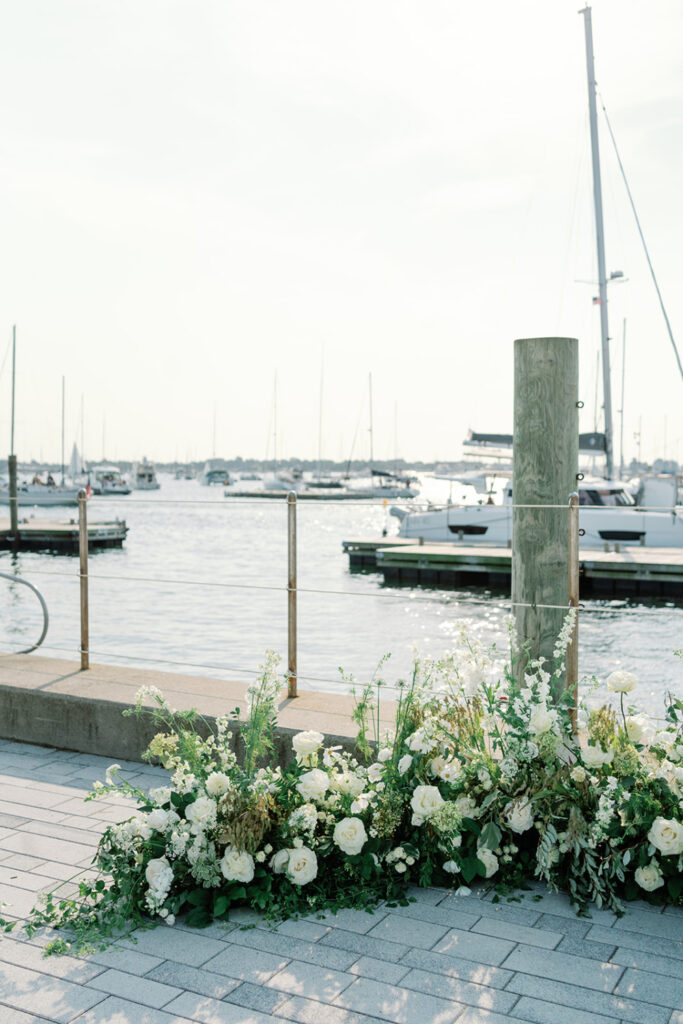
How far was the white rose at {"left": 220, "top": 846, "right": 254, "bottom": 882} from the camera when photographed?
3111 millimetres

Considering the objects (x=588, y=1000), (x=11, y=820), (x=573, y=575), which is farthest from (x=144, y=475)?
(x=588, y=1000)

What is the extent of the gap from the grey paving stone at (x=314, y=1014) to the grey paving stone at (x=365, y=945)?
32 cm

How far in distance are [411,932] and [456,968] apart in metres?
0.27

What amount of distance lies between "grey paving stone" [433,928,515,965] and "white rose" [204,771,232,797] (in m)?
0.90

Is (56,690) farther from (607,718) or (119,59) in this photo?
(119,59)

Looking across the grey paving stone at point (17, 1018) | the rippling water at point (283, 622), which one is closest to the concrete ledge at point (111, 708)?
the grey paving stone at point (17, 1018)

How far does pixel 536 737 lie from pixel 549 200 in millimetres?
21708

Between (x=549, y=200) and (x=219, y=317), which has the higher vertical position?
(x=549, y=200)

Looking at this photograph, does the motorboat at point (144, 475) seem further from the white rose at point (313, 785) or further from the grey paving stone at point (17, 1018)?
the grey paving stone at point (17, 1018)

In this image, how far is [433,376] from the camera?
29.9 meters

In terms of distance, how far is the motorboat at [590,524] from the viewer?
23.5 m

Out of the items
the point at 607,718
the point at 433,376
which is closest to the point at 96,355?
the point at 433,376

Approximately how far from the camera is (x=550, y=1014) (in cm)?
245

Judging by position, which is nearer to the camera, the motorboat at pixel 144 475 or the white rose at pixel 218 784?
the white rose at pixel 218 784
